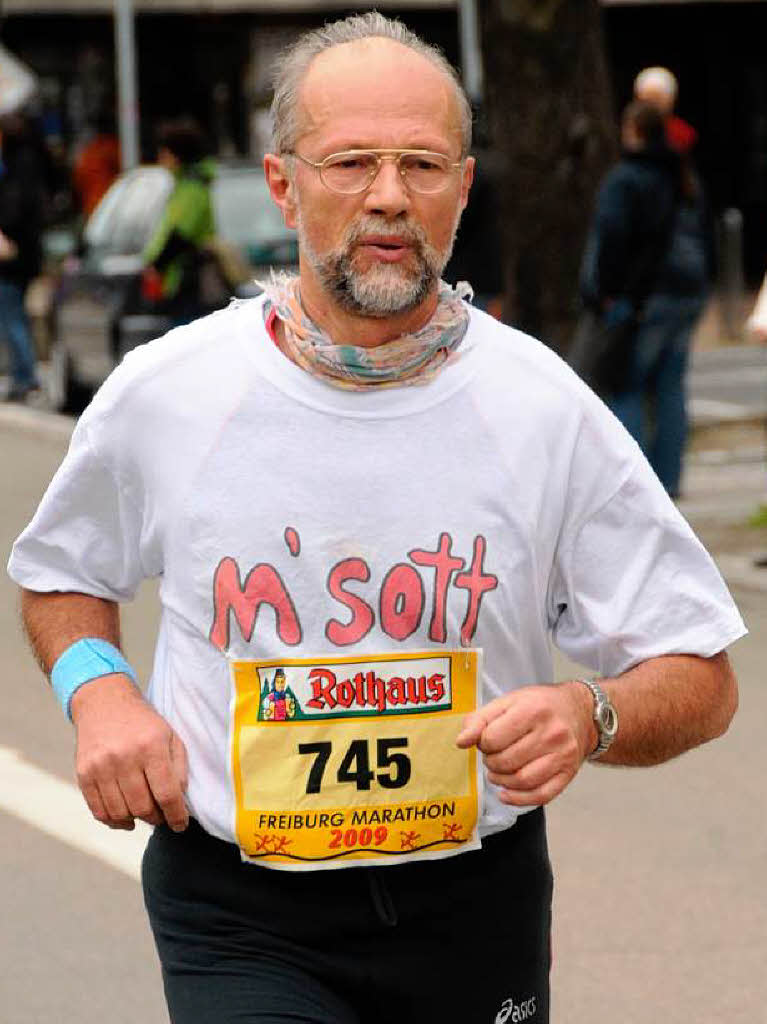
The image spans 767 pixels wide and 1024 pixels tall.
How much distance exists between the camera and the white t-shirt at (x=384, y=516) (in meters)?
2.90

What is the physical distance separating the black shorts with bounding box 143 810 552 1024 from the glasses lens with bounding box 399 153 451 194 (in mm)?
777

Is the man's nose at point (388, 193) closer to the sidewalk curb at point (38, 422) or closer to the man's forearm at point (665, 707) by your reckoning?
the man's forearm at point (665, 707)

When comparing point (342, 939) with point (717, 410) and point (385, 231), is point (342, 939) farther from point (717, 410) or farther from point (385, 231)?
point (717, 410)

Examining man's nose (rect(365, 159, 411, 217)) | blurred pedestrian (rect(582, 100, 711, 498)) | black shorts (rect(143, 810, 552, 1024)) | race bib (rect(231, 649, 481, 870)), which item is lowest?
blurred pedestrian (rect(582, 100, 711, 498))

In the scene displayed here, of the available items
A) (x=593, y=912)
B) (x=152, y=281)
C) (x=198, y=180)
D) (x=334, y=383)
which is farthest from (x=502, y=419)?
(x=152, y=281)

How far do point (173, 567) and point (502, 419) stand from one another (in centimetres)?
42

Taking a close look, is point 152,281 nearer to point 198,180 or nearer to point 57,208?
point 198,180

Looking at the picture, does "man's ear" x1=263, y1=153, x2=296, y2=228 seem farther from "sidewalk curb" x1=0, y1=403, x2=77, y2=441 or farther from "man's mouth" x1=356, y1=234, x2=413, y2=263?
"sidewalk curb" x1=0, y1=403, x2=77, y2=441

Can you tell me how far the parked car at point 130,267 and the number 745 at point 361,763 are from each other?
10.9m

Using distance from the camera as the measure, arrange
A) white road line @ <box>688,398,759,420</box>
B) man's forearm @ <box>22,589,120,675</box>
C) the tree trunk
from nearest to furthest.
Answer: man's forearm @ <box>22,589,120,675</box>
the tree trunk
white road line @ <box>688,398,759,420</box>

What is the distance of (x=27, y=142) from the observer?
1783 cm

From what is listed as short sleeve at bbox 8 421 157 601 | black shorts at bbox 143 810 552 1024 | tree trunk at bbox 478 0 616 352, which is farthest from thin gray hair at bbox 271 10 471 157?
tree trunk at bbox 478 0 616 352

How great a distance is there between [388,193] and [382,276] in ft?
0.31

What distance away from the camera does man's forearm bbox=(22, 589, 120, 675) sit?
122 inches
